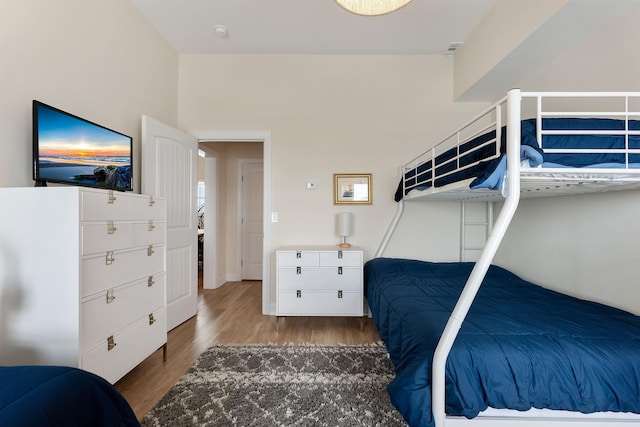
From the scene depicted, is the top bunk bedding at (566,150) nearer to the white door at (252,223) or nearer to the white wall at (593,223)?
the white wall at (593,223)

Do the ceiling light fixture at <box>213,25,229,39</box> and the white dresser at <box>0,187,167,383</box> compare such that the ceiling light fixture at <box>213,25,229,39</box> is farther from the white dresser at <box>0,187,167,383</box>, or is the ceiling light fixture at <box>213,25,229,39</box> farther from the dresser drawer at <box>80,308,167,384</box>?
the dresser drawer at <box>80,308,167,384</box>

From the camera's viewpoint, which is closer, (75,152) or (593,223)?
(75,152)

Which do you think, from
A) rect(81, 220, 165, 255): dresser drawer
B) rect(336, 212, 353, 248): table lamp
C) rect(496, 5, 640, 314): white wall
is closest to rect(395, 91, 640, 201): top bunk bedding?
rect(496, 5, 640, 314): white wall

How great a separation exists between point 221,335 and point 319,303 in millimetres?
921

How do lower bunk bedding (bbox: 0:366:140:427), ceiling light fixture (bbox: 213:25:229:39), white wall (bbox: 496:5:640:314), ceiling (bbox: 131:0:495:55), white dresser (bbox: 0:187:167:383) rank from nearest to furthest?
lower bunk bedding (bbox: 0:366:140:427), white dresser (bbox: 0:187:167:383), white wall (bbox: 496:5:640:314), ceiling (bbox: 131:0:495:55), ceiling light fixture (bbox: 213:25:229:39)

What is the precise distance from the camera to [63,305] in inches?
53.4

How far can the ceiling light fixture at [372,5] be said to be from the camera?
1450 mm

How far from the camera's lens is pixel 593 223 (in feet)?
6.32

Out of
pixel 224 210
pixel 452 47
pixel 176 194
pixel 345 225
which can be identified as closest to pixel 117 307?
pixel 176 194

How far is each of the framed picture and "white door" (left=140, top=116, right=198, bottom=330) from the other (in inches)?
60.2

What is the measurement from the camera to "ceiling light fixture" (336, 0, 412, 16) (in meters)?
1.45

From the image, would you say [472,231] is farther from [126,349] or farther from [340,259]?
[126,349]

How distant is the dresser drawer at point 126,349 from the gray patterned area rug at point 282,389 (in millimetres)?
295

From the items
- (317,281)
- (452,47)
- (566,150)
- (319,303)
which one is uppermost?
(452,47)
